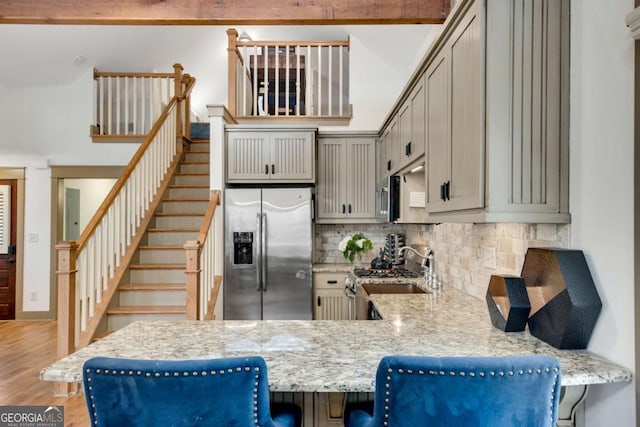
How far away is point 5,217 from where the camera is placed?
5.41 metres

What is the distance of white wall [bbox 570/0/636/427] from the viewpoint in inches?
49.4

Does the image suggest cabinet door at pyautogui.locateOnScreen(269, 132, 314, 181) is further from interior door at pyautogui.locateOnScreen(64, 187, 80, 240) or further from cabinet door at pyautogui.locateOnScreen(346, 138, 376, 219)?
interior door at pyautogui.locateOnScreen(64, 187, 80, 240)

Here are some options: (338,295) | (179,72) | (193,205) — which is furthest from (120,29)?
(338,295)

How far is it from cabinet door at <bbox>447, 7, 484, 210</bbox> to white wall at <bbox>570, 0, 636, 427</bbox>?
355 mm

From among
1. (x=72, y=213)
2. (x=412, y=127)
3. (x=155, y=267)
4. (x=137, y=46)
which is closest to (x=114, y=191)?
(x=155, y=267)

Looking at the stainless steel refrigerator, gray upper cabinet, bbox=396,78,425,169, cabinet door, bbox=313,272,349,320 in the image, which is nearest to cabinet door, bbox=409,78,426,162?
A: gray upper cabinet, bbox=396,78,425,169

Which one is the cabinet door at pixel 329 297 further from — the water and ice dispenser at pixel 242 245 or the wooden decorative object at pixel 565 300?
the wooden decorative object at pixel 565 300

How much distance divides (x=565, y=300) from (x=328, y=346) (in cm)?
88

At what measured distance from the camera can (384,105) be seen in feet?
15.4

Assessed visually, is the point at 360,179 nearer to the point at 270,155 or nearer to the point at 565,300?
the point at 270,155

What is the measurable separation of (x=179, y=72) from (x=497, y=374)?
5.70 metres

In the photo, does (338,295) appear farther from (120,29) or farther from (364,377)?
(120,29)

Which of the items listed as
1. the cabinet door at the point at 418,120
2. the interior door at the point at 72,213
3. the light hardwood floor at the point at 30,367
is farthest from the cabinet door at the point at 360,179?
the interior door at the point at 72,213

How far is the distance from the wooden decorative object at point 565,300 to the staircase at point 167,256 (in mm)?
3073
